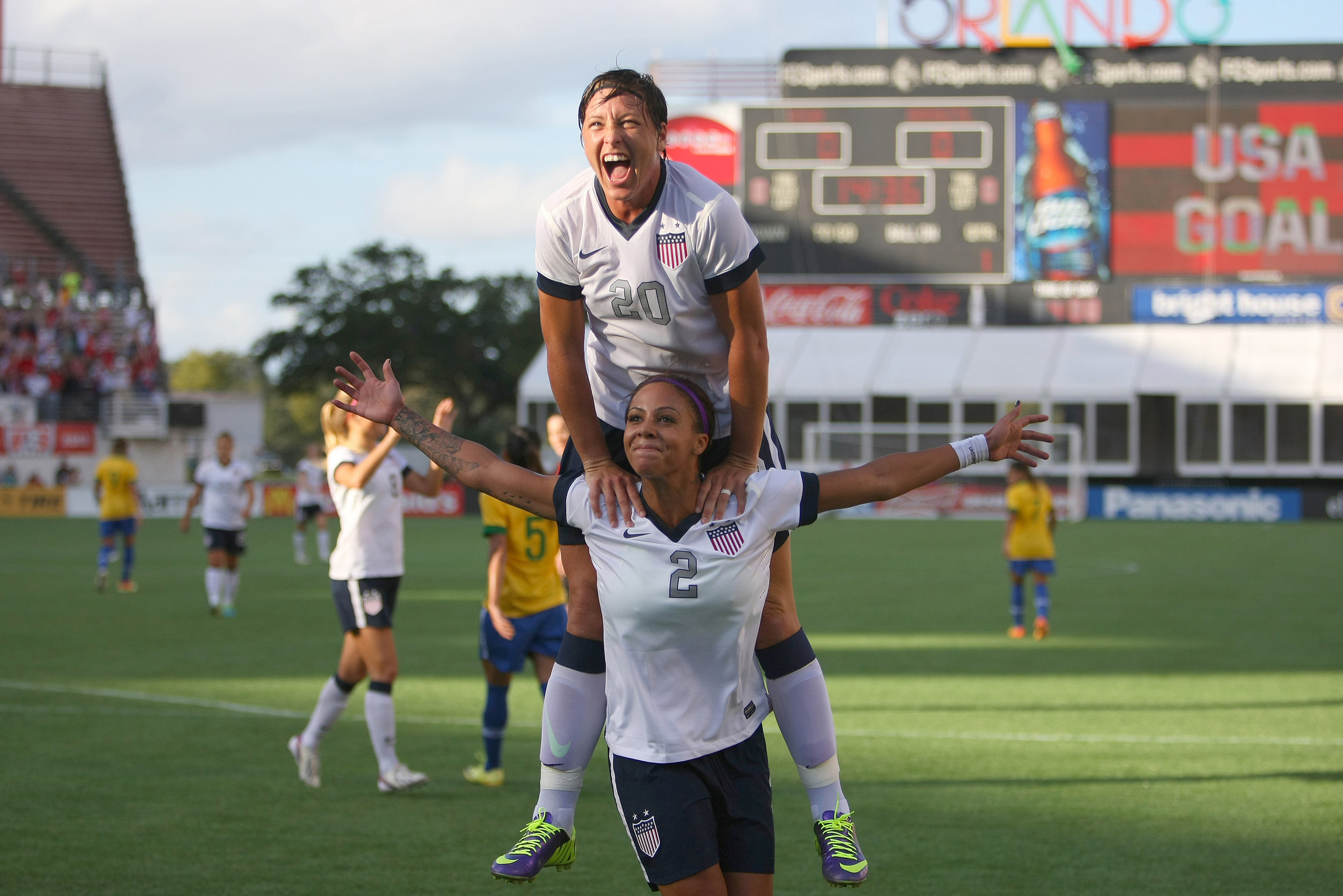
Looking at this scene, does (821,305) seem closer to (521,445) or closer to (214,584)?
(214,584)

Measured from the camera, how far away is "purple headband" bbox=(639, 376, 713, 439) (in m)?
3.99

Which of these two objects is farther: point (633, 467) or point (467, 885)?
point (467, 885)

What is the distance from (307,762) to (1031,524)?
8.99 m

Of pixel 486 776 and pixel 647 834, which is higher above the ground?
pixel 647 834

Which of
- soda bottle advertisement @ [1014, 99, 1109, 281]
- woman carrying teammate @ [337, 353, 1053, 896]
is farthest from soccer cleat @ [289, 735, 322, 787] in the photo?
soda bottle advertisement @ [1014, 99, 1109, 281]

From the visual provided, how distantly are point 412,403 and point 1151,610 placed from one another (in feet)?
234

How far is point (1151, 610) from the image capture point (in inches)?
675

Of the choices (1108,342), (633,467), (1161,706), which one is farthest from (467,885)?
(1108,342)

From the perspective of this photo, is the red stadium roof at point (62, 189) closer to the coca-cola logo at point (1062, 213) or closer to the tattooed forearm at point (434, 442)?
the coca-cola logo at point (1062, 213)

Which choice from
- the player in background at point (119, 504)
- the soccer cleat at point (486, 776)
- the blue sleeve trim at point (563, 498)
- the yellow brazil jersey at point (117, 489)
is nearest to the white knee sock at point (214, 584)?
the player in background at point (119, 504)

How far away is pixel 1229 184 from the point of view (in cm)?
3941

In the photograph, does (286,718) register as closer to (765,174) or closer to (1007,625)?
(1007,625)

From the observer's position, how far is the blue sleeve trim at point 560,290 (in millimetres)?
4441

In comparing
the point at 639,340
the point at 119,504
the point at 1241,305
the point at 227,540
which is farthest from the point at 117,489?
the point at 1241,305
